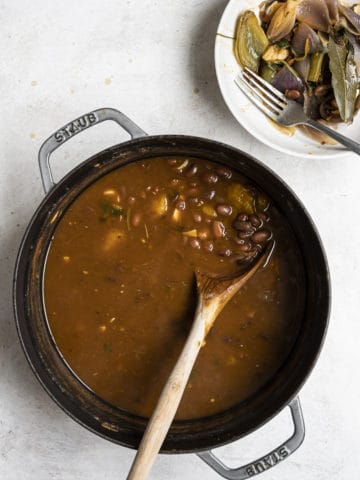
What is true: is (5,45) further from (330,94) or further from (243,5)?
(330,94)

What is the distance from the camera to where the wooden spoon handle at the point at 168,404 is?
1764 mm

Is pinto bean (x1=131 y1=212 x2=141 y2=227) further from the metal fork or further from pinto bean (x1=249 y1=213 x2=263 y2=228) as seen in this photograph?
the metal fork

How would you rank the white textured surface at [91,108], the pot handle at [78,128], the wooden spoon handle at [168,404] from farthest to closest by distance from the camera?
the white textured surface at [91,108] → the pot handle at [78,128] → the wooden spoon handle at [168,404]

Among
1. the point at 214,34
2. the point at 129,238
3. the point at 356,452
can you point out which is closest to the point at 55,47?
the point at 214,34

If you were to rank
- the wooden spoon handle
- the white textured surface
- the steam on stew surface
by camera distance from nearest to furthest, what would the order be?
the wooden spoon handle
the steam on stew surface
the white textured surface

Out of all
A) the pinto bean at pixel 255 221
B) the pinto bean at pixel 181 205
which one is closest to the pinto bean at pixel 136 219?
the pinto bean at pixel 181 205

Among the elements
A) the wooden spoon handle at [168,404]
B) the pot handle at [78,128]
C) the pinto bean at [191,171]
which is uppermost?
the pot handle at [78,128]

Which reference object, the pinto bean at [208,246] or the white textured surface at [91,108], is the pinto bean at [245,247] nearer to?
the pinto bean at [208,246]

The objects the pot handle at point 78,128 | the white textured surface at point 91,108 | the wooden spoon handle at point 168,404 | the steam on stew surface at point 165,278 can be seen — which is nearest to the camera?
the wooden spoon handle at point 168,404

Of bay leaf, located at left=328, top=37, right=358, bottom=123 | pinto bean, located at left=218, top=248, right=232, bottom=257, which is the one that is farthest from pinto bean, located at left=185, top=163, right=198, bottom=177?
bay leaf, located at left=328, top=37, right=358, bottom=123

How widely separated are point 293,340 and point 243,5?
1.10 m

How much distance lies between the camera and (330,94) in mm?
2086

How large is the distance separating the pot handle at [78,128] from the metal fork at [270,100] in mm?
408

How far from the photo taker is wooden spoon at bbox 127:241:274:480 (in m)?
1.78
